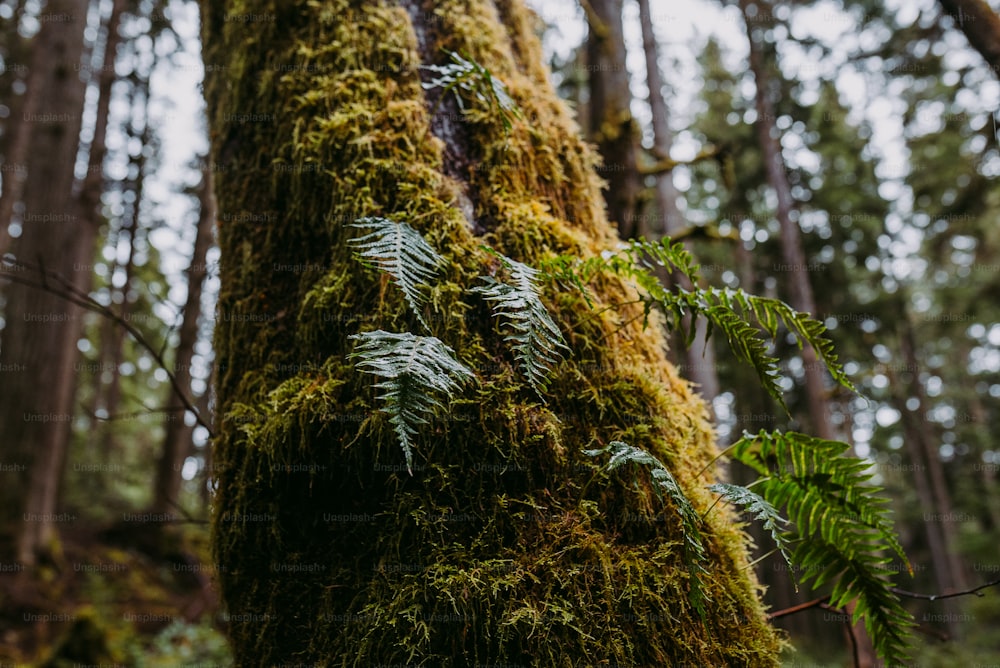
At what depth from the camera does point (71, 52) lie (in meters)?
10.5

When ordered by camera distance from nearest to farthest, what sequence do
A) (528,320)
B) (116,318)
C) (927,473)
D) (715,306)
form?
1. (528,320)
2. (715,306)
3. (116,318)
4. (927,473)

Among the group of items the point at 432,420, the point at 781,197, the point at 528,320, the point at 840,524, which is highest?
the point at 781,197

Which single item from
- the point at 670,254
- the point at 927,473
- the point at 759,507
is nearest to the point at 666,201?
the point at 670,254

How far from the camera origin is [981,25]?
11.4 ft

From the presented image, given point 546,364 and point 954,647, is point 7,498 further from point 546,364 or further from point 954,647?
point 954,647

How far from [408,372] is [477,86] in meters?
1.26

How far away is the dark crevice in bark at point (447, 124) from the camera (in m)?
1.92

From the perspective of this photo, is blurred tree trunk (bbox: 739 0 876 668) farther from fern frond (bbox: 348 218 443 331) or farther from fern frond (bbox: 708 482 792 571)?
fern frond (bbox: 348 218 443 331)

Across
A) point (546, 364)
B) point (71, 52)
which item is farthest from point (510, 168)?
point (71, 52)

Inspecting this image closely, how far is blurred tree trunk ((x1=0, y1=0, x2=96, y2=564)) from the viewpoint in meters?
8.98

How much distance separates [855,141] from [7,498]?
18.7 m

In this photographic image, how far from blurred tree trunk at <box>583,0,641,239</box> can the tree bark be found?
2.34 metres

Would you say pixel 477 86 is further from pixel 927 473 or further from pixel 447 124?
pixel 927 473

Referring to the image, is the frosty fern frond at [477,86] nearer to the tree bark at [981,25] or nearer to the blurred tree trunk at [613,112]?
the blurred tree trunk at [613,112]
